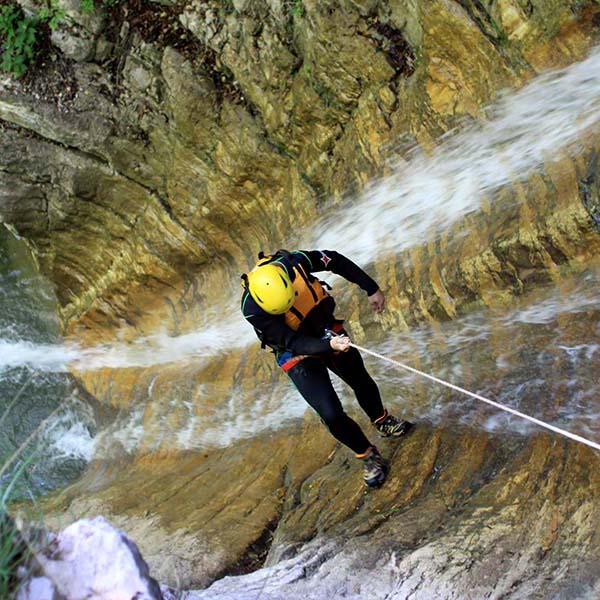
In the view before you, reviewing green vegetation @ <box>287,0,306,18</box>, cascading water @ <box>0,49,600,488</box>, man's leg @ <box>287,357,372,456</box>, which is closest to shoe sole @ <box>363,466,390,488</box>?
man's leg @ <box>287,357,372,456</box>

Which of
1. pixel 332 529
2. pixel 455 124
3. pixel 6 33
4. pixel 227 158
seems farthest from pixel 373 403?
pixel 6 33

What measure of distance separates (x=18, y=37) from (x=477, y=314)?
700 cm

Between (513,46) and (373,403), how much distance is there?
136 inches

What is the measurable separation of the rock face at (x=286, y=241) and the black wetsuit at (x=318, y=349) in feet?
2.16

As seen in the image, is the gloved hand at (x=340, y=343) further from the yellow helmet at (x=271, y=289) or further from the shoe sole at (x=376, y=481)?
the shoe sole at (x=376, y=481)

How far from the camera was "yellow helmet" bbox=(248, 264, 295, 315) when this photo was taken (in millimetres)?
4488

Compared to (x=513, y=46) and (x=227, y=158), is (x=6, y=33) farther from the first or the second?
(x=513, y=46)

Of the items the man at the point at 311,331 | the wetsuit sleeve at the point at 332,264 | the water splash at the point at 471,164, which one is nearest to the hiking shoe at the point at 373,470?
the man at the point at 311,331

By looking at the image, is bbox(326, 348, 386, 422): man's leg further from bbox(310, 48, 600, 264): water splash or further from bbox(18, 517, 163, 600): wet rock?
bbox(18, 517, 163, 600): wet rock

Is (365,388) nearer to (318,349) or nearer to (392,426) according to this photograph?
(392,426)

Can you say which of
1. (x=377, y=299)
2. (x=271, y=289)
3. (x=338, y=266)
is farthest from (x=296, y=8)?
(x=271, y=289)

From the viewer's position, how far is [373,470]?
17.1ft

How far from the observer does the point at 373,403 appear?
5.46 meters

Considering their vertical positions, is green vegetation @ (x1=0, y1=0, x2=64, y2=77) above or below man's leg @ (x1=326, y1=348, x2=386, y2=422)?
above
